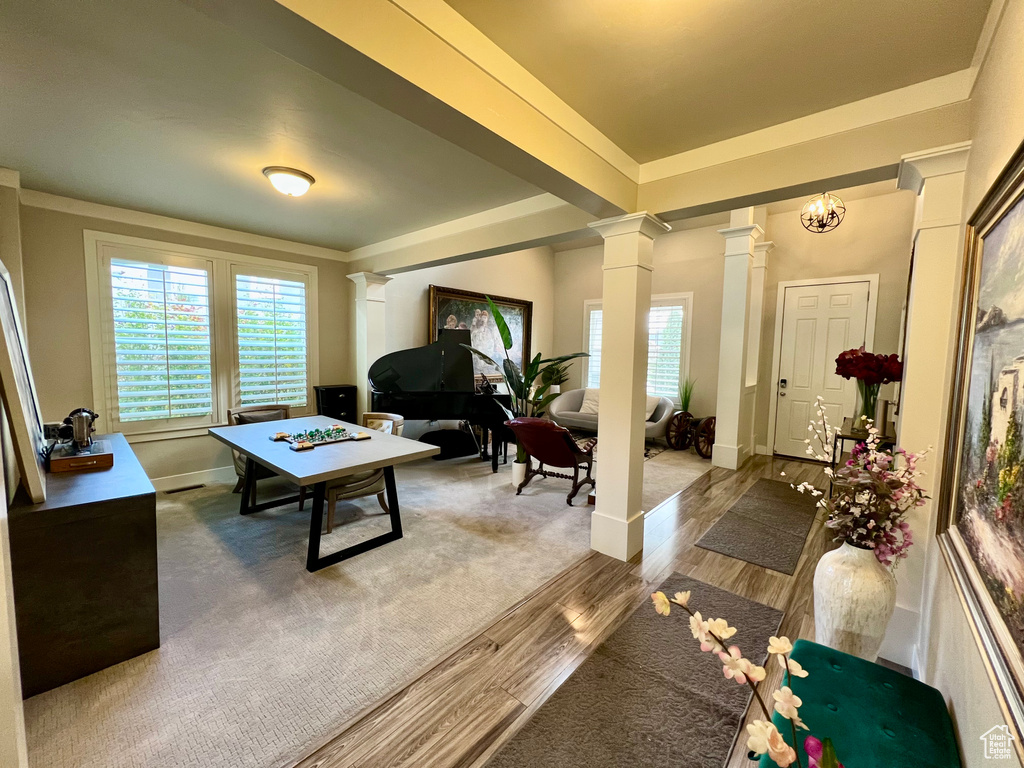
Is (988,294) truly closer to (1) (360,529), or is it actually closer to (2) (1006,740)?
(2) (1006,740)

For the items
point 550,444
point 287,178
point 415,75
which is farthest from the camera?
point 550,444

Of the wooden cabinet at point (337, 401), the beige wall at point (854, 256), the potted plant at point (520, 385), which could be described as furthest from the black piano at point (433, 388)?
the beige wall at point (854, 256)

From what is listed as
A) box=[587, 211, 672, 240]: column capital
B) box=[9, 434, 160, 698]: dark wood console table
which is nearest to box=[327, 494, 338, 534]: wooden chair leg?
box=[9, 434, 160, 698]: dark wood console table

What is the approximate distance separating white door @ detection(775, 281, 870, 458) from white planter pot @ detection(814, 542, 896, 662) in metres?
4.01

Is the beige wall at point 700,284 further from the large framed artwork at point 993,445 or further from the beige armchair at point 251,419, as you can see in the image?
the beige armchair at point 251,419

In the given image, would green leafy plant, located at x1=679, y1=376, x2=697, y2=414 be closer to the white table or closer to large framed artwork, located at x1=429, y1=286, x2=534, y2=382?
large framed artwork, located at x1=429, y1=286, x2=534, y2=382

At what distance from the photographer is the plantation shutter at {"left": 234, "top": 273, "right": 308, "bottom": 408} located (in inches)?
171

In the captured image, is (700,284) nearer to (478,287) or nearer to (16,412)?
(478,287)

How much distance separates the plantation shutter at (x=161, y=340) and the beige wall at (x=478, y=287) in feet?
6.21

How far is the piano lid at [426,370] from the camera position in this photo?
4.54 m

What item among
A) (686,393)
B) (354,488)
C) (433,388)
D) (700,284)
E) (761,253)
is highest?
(761,253)

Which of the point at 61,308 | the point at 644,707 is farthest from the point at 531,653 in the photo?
the point at 61,308

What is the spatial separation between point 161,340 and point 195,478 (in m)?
1.37

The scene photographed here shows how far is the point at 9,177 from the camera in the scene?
9.24ft
